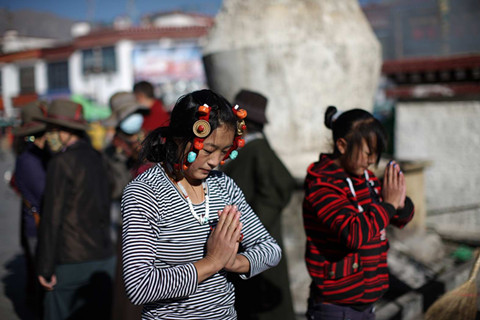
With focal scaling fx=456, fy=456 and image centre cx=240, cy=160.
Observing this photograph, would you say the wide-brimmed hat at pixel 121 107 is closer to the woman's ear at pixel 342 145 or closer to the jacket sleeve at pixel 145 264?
the woman's ear at pixel 342 145

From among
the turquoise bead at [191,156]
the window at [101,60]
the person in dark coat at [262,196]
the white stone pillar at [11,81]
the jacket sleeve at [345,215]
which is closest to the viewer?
the turquoise bead at [191,156]

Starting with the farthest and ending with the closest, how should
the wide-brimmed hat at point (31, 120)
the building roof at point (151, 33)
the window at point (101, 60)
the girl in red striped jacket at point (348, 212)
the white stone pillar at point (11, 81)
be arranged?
the white stone pillar at point (11, 81) → the window at point (101, 60) → the building roof at point (151, 33) → the wide-brimmed hat at point (31, 120) → the girl in red striped jacket at point (348, 212)

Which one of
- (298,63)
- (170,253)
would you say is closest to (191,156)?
(170,253)

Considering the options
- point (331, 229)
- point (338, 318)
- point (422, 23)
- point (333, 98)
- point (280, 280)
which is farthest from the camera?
point (422, 23)

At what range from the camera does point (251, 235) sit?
1921mm

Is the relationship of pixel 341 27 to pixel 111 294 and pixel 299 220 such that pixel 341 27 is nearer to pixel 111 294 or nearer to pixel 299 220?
pixel 299 220

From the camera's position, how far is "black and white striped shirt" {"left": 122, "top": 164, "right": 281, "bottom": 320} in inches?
61.3

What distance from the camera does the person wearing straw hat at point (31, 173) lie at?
3.61m

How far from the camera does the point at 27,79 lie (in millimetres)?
32406

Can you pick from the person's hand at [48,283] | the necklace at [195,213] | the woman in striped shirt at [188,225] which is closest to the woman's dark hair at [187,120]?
the woman in striped shirt at [188,225]

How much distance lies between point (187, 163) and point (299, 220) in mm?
2896

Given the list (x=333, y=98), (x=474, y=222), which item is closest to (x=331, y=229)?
Result: (x=333, y=98)

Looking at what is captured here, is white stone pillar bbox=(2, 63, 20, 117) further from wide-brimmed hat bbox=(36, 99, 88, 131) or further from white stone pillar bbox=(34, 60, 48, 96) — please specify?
wide-brimmed hat bbox=(36, 99, 88, 131)

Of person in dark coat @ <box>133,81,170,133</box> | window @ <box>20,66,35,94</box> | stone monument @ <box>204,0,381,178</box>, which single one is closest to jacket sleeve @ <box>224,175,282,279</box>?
stone monument @ <box>204,0,381,178</box>
